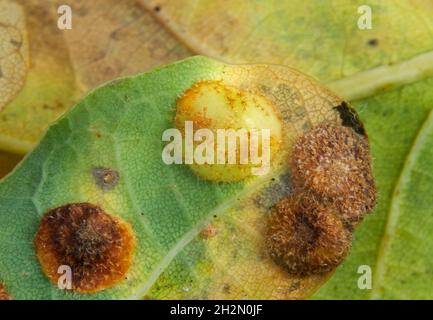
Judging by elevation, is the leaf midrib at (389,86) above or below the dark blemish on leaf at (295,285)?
above

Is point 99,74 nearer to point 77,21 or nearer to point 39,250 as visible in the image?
point 77,21

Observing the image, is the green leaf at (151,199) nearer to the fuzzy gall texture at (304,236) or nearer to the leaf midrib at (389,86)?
the fuzzy gall texture at (304,236)

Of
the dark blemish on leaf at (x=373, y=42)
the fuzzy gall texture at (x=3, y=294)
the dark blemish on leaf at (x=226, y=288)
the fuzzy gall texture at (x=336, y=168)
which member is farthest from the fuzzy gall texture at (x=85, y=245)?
the dark blemish on leaf at (x=373, y=42)

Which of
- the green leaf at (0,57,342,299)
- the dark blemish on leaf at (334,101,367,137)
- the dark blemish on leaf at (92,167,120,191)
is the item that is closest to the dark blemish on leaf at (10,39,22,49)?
the green leaf at (0,57,342,299)

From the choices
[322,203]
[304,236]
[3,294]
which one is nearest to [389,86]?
[322,203]

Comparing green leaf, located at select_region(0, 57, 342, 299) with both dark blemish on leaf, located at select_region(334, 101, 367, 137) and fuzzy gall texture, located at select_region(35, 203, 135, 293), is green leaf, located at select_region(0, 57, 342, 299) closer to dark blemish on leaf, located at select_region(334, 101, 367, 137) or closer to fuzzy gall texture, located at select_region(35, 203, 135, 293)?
fuzzy gall texture, located at select_region(35, 203, 135, 293)
